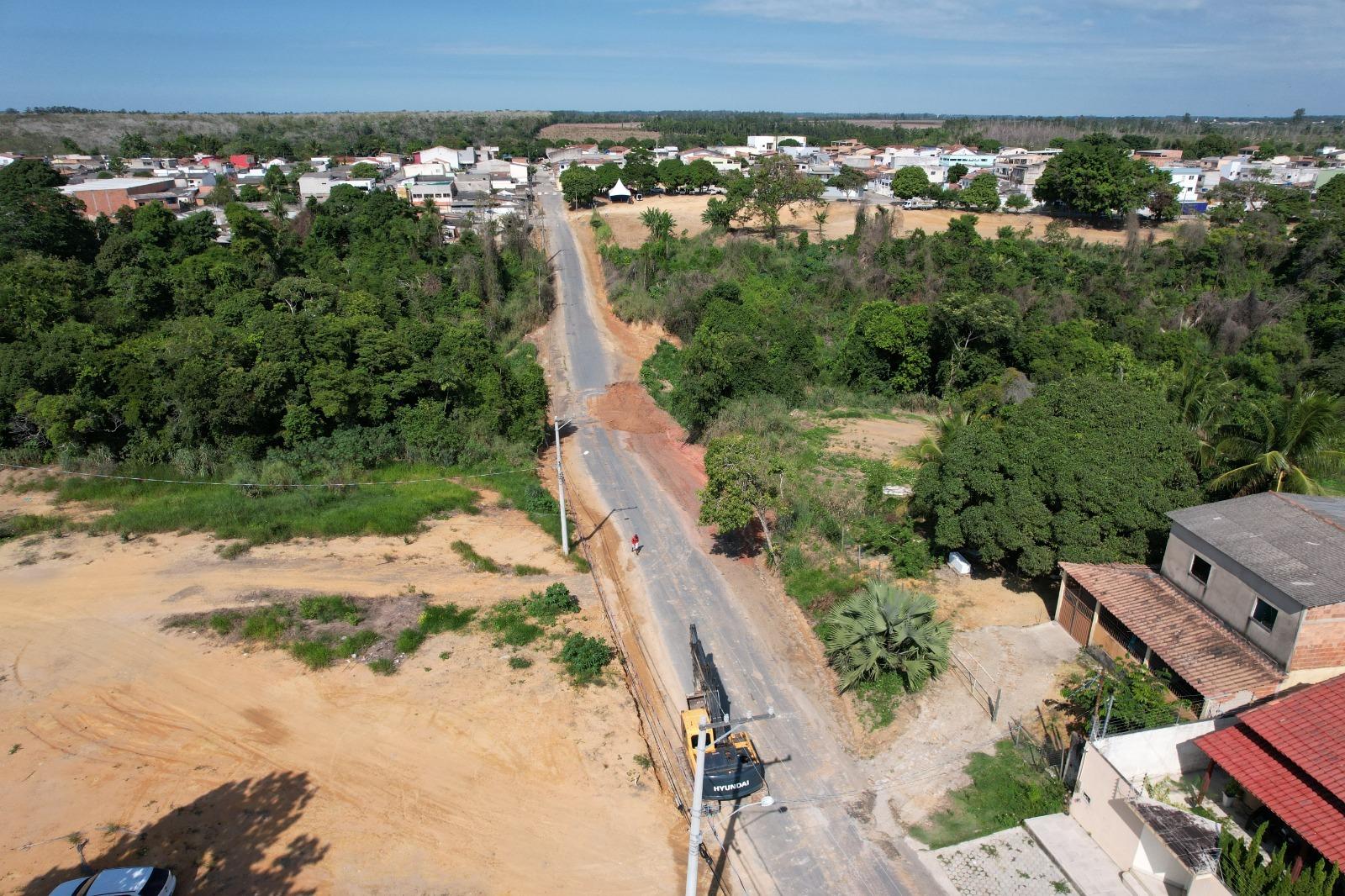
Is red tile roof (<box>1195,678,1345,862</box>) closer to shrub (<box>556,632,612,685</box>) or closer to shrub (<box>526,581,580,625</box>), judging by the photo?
shrub (<box>556,632,612,685</box>)

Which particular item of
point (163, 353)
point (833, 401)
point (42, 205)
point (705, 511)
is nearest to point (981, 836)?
point (705, 511)

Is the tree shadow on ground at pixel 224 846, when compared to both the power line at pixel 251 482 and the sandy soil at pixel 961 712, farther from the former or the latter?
the power line at pixel 251 482

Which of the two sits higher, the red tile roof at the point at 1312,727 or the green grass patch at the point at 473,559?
the red tile roof at the point at 1312,727

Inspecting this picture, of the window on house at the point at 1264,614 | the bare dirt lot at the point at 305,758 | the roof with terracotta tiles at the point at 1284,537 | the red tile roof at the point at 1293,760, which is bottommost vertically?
the bare dirt lot at the point at 305,758

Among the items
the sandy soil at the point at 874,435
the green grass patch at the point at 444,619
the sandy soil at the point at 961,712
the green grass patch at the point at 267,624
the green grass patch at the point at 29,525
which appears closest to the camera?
the sandy soil at the point at 961,712

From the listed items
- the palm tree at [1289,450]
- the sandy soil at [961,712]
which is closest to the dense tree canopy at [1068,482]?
the palm tree at [1289,450]

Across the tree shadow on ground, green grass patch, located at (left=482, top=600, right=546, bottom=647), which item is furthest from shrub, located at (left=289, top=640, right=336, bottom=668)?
green grass patch, located at (left=482, top=600, right=546, bottom=647)

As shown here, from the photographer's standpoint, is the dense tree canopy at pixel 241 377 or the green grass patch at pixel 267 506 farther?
the dense tree canopy at pixel 241 377
